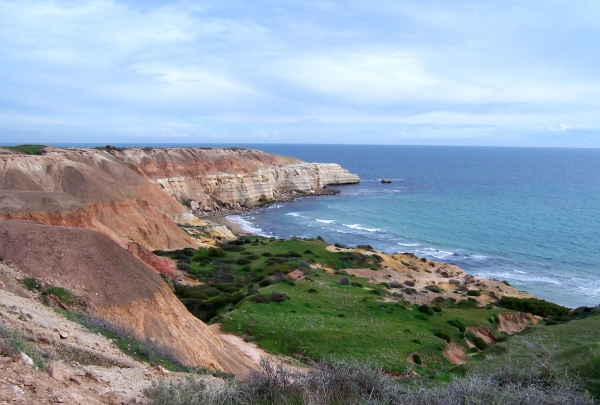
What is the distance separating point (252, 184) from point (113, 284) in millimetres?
84014

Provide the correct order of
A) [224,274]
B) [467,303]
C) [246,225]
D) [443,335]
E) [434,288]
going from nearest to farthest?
[443,335] → [467,303] → [224,274] → [434,288] → [246,225]

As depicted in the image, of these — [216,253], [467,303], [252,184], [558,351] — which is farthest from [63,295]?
[252,184]

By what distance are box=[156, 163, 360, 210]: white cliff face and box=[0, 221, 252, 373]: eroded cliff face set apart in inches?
2592

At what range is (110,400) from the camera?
914cm

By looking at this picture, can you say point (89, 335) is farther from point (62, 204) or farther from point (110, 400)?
point (62, 204)

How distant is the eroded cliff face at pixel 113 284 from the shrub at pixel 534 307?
91.9ft

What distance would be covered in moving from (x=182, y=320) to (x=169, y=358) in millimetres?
4421

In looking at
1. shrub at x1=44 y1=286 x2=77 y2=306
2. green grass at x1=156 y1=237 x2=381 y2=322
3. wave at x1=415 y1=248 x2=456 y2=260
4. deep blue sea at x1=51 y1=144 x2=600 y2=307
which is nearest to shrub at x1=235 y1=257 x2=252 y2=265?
green grass at x1=156 y1=237 x2=381 y2=322

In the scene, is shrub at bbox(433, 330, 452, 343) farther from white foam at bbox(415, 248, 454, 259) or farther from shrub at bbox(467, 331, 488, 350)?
white foam at bbox(415, 248, 454, 259)

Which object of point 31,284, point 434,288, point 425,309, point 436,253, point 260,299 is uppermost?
point 31,284

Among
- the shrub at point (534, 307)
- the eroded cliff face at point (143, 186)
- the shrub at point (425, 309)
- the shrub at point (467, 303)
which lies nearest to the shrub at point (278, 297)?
the shrub at point (425, 309)

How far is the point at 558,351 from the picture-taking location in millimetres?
18906

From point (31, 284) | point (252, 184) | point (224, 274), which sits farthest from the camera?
point (252, 184)

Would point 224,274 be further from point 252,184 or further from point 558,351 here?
point 252,184
